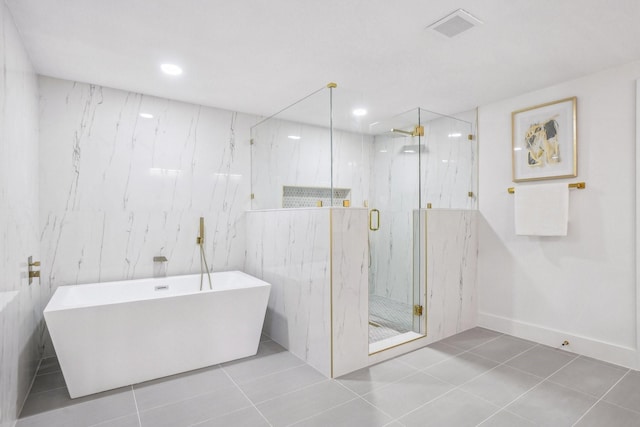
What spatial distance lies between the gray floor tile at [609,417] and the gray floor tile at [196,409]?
Answer: 2.09m

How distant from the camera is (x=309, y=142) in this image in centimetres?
288

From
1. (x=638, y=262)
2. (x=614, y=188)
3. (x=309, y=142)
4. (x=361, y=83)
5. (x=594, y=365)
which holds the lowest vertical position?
(x=594, y=365)

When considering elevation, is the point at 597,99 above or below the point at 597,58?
below

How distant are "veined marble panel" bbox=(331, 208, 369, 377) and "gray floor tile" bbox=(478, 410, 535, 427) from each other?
964 mm

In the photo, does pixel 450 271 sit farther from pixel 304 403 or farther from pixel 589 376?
pixel 304 403

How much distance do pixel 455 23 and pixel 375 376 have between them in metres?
2.53

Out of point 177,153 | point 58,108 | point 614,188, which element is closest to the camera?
point 614,188

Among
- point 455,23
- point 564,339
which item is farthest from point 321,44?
point 564,339

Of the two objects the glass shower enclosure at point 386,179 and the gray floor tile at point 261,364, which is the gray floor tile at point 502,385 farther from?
the gray floor tile at point 261,364

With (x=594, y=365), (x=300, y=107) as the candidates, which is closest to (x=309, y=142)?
(x=300, y=107)

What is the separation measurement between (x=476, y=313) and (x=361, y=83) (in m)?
2.78

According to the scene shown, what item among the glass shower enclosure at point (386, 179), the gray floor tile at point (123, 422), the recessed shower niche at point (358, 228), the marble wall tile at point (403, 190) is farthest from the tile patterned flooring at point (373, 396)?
the marble wall tile at point (403, 190)

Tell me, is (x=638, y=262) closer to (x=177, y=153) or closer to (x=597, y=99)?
(x=597, y=99)

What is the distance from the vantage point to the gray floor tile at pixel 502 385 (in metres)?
2.28
